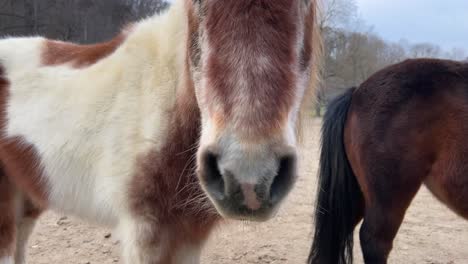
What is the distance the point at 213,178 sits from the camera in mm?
1051

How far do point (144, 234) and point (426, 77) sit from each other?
2.59 metres

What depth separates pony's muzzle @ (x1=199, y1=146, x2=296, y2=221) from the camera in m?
0.95

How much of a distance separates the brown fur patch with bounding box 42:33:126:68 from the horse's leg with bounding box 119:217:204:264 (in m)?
0.93

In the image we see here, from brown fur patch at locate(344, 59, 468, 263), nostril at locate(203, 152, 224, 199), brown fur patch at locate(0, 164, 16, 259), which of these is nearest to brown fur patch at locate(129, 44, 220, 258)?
nostril at locate(203, 152, 224, 199)

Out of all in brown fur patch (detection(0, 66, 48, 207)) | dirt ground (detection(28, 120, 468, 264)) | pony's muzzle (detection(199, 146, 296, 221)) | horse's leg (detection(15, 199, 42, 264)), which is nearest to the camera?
pony's muzzle (detection(199, 146, 296, 221))

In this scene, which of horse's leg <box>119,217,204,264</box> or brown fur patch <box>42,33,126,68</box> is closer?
horse's leg <box>119,217,204,264</box>

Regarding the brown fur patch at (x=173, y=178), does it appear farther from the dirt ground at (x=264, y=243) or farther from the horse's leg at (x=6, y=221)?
the dirt ground at (x=264, y=243)

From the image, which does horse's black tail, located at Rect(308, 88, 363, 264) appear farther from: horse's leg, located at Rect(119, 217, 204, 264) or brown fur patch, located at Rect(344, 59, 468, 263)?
horse's leg, located at Rect(119, 217, 204, 264)

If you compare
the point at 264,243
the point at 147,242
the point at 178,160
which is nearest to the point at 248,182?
the point at 178,160

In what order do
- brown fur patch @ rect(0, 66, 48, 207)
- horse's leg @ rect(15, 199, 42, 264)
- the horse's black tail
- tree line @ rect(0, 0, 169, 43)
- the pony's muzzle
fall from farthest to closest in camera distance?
tree line @ rect(0, 0, 169, 43) < the horse's black tail < horse's leg @ rect(15, 199, 42, 264) < brown fur patch @ rect(0, 66, 48, 207) < the pony's muzzle

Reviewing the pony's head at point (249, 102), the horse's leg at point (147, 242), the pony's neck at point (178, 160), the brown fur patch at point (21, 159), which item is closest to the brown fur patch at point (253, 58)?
the pony's head at point (249, 102)

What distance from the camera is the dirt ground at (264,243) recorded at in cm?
374

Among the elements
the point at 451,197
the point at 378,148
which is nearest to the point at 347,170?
the point at 378,148

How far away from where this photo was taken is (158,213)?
164 cm
